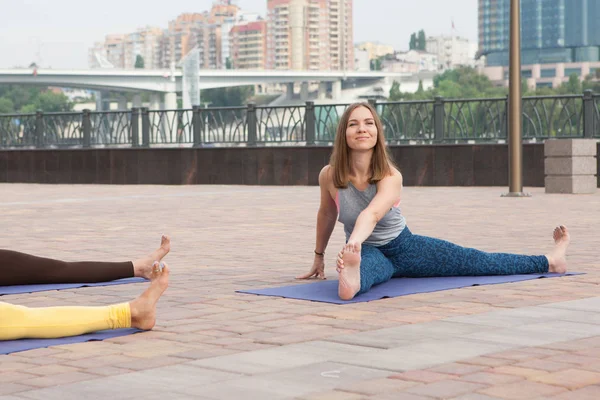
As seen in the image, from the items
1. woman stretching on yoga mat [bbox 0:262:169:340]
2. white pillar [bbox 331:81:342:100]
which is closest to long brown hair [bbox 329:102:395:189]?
woman stretching on yoga mat [bbox 0:262:169:340]

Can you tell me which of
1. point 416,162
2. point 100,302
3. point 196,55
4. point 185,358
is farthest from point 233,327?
point 196,55

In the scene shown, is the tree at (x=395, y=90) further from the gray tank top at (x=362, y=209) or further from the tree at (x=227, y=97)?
the gray tank top at (x=362, y=209)

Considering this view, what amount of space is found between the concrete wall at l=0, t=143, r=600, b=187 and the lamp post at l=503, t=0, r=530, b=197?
307 centimetres

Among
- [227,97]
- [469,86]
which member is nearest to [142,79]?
[227,97]

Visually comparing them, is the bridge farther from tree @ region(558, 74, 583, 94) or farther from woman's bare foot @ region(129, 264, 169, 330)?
woman's bare foot @ region(129, 264, 169, 330)

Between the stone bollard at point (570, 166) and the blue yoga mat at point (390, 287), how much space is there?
36.8 ft

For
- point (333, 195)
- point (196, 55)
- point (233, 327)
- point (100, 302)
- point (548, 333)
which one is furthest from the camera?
point (196, 55)

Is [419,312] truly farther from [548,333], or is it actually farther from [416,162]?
[416,162]

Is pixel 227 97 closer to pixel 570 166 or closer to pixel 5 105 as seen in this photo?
pixel 5 105

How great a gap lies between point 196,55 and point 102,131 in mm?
50543

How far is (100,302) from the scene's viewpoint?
6414 mm

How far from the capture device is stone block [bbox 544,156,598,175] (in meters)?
18.2

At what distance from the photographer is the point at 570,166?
18203 millimetres

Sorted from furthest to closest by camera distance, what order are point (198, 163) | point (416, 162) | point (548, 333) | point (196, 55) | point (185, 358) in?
point (196, 55) < point (198, 163) < point (416, 162) < point (548, 333) < point (185, 358)
